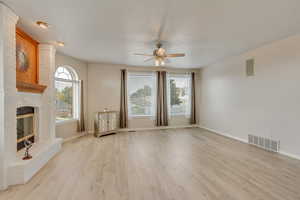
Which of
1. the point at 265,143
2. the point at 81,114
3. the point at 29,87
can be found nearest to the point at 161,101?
the point at 81,114

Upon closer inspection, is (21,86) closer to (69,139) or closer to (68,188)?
(68,188)

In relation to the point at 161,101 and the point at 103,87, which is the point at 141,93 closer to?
the point at 161,101

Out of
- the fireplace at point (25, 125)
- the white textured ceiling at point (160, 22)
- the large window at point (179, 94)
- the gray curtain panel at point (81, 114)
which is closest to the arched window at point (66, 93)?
the gray curtain panel at point (81, 114)

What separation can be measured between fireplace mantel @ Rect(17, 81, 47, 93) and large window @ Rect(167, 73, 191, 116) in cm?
462

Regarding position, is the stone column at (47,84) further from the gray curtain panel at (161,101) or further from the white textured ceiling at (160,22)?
the gray curtain panel at (161,101)

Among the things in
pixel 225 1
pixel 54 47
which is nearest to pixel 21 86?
pixel 54 47

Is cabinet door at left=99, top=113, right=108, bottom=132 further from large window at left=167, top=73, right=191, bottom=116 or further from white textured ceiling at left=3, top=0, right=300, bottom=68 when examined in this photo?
large window at left=167, top=73, right=191, bottom=116

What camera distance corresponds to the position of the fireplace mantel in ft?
8.87

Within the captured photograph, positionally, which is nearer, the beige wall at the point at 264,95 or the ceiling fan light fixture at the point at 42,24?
the ceiling fan light fixture at the point at 42,24

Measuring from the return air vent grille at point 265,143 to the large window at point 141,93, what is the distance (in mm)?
3533

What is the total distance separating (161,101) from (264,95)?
3.50 meters

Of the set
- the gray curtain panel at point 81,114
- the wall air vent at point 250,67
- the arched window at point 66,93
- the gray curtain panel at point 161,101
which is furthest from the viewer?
the gray curtain panel at point 161,101

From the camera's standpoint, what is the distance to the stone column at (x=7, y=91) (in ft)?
7.07

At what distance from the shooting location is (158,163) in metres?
3.07
